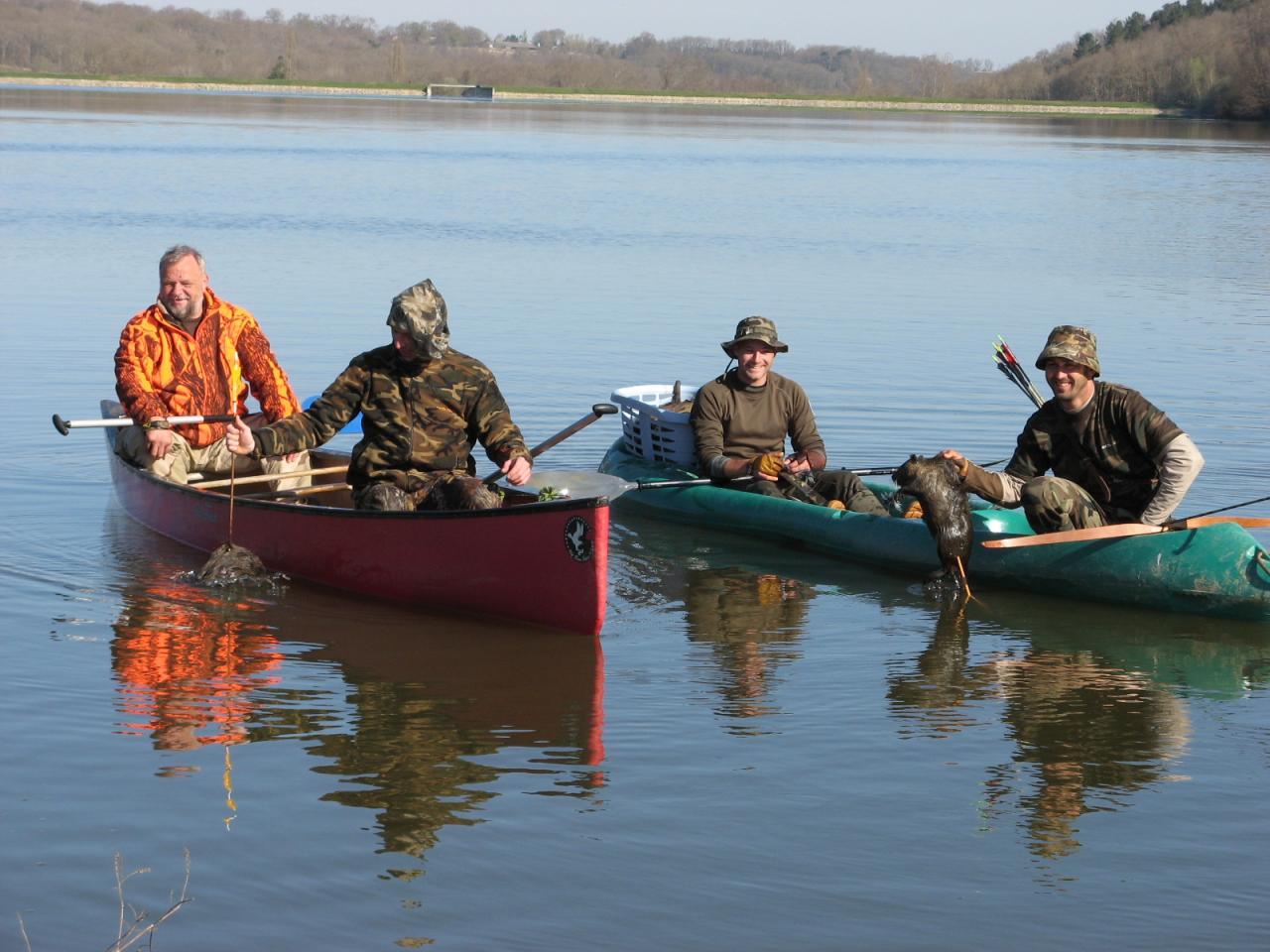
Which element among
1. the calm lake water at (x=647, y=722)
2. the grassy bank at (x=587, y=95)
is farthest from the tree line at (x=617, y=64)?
the calm lake water at (x=647, y=722)

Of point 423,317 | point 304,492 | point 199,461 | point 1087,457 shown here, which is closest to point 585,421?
point 423,317

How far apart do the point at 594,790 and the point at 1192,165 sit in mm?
40883

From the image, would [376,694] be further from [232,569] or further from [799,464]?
[799,464]

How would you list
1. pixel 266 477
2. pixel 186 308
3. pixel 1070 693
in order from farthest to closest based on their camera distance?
pixel 266 477 → pixel 186 308 → pixel 1070 693

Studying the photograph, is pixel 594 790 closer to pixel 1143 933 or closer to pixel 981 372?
pixel 1143 933

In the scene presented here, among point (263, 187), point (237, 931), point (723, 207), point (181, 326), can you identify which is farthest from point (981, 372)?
point (263, 187)

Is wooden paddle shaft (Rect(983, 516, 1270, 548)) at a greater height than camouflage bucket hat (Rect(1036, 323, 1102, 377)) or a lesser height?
lesser

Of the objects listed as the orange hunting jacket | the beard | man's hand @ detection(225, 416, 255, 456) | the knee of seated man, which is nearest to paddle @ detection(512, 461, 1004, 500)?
man's hand @ detection(225, 416, 255, 456)

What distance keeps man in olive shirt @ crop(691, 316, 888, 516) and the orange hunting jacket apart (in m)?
2.45

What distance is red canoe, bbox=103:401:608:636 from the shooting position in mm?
8070

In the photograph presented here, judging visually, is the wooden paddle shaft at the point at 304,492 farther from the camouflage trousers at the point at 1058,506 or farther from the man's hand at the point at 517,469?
the camouflage trousers at the point at 1058,506

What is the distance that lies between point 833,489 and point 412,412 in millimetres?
2913

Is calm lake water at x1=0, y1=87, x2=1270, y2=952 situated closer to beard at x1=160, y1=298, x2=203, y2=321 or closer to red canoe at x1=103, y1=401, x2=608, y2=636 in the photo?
red canoe at x1=103, y1=401, x2=608, y2=636

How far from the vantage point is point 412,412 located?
8531 mm
